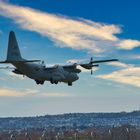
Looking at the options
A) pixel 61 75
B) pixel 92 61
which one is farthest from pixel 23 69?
pixel 92 61

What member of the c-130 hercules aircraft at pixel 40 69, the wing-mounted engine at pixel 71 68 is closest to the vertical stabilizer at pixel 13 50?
the c-130 hercules aircraft at pixel 40 69

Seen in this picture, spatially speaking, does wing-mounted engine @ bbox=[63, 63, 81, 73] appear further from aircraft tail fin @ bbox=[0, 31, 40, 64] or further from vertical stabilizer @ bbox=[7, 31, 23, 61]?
vertical stabilizer @ bbox=[7, 31, 23, 61]

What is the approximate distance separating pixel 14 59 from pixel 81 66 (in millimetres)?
23428

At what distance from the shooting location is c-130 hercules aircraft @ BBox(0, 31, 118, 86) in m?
134

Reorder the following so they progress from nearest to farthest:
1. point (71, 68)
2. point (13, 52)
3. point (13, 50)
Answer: point (13, 52), point (13, 50), point (71, 68)

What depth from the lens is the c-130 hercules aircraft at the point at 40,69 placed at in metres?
134

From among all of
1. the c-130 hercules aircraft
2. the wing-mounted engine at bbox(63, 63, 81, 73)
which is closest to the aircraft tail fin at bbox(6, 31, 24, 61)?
Result: the c-130 hercules aircraft

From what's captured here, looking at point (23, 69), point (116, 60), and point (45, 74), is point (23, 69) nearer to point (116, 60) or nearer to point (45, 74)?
point (45, 74)

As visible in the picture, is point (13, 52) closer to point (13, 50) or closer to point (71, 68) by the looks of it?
point (13, 50)

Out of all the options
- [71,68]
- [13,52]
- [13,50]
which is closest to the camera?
[13,52]

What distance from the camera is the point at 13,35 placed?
446 feet

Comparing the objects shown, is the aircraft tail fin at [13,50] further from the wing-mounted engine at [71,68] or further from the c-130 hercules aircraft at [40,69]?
the wing-mounted engine at [71,68]

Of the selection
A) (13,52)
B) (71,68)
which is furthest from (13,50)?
(71,68)

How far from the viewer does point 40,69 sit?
13812 cm
